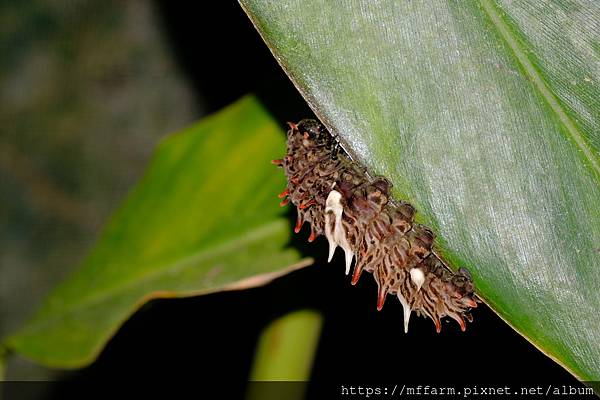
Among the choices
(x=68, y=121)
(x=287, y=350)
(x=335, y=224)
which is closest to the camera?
(x=335, y=224)

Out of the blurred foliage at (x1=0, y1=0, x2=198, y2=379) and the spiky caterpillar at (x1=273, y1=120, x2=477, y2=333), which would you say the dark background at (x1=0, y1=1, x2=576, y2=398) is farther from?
the spiky caterpillar at (x1=273, y1=120, x2=477, y2=333)

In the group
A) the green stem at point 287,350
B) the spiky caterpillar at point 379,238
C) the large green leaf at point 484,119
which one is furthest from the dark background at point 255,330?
the large green leaf at point 484,119

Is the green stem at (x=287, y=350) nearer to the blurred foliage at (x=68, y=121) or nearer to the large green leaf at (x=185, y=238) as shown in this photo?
the large green leaf at (x=185, y=238)

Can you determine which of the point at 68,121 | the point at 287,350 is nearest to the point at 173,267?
the point at 287,350

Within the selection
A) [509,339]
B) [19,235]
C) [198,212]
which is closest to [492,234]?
[198,212]

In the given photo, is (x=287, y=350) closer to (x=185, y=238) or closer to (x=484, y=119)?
(x=185, y=238)

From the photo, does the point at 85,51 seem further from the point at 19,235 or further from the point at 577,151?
the point at 577,151

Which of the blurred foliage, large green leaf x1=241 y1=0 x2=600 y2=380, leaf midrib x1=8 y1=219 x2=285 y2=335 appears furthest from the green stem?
the blurred foliage
